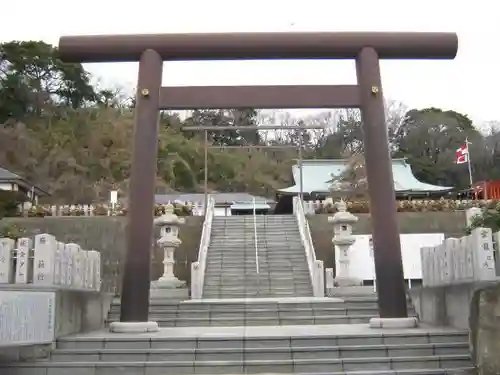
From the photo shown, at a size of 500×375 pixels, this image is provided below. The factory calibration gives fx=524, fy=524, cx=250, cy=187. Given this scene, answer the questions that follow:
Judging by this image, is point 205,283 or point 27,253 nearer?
point 27,253

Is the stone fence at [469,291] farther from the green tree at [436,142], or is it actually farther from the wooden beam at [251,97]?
the green tree at [436,142]

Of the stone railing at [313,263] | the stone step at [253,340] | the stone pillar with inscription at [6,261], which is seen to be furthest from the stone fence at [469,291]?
the stone pillar with inscription at [6,261]

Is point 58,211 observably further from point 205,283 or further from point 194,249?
point 205,283

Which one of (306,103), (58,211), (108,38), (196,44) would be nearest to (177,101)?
(196,44)

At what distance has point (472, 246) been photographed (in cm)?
847

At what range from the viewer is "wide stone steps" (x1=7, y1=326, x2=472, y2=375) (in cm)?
721

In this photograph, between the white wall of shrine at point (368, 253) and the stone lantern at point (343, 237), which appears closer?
the stone lantern at point (343, 237)

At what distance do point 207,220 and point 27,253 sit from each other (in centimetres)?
1365

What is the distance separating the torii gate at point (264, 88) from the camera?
927cm

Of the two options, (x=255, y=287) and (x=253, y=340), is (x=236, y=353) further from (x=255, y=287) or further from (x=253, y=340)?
(x=255, y=287)

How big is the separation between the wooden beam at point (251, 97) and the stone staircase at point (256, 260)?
26.5 feet

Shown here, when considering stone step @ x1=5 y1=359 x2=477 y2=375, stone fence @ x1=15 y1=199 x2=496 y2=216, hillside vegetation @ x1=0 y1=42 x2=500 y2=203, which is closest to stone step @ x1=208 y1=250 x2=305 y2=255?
stone fence @ x1=15 y1=199 x2=496 y2=216

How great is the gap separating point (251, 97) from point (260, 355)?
4.63m

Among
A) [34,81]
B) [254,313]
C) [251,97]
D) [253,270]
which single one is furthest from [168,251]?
[34,81]
